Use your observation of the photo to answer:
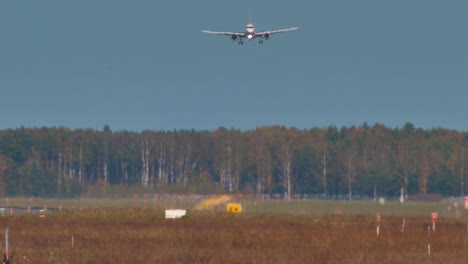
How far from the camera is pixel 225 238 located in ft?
208

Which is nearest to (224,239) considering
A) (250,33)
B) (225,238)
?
(225,238)

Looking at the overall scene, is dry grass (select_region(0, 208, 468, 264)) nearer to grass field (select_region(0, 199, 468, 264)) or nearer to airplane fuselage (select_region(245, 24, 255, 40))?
grass field (select_region(0, 199, 468, 264))

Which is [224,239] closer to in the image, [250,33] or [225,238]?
[225,238]

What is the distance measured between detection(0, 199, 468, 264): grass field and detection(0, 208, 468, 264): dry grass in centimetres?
5

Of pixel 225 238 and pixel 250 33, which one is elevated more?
pixel 250 33

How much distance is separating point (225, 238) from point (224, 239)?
1.65 ft

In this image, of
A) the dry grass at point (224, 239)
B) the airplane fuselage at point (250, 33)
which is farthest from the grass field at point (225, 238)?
the airplane fuselage at point (250, 33)

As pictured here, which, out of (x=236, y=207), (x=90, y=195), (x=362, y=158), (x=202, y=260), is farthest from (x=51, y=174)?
(x=202, y=260)

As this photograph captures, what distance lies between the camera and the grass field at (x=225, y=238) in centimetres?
5044

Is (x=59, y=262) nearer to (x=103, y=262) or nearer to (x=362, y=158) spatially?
(x=103, y=262)

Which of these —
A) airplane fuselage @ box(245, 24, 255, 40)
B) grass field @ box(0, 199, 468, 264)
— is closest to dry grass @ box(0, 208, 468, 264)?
grass field @ box(0, 199, 468, 264)

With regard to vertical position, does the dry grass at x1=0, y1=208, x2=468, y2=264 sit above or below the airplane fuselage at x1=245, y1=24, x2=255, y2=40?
below

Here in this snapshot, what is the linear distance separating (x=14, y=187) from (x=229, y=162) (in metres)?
34.9

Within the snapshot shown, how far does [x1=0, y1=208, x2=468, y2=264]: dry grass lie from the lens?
165 feet
